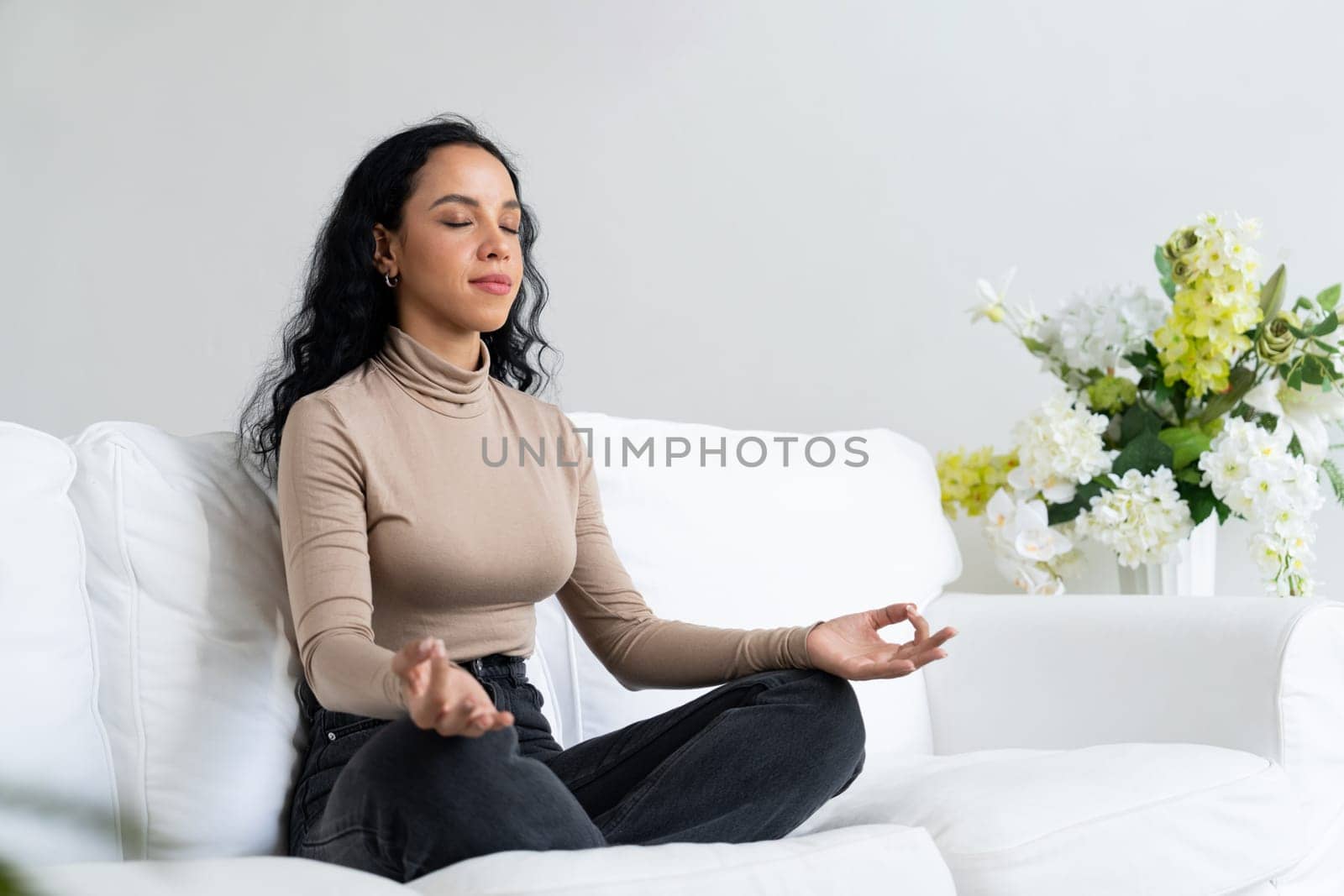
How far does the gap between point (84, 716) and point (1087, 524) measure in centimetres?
157

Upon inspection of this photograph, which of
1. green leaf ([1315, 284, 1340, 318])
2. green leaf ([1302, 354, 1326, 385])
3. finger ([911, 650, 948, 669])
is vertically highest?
green leaf ([1315, 284, 1340, 318])

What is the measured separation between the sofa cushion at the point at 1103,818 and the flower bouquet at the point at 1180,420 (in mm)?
621

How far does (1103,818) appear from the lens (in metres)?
1.32

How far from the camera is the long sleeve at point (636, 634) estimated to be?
1.46 metres

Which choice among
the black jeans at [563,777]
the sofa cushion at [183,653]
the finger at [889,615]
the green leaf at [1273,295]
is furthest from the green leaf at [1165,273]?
the sofa cushion at [183,653]

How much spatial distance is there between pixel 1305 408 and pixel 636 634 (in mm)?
1271

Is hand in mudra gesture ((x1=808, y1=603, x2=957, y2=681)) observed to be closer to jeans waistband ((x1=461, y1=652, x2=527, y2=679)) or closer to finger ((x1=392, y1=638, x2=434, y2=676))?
jeans waistband ((x1=461, y1=652, x2=527, y2=679))

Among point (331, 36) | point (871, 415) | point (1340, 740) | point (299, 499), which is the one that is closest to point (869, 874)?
point (299, 499)

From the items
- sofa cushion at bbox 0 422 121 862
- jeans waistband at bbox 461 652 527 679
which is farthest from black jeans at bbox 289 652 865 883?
sofa cushion at bbox 0 422 121 862

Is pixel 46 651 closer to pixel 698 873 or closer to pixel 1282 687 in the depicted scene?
pixel 698 873

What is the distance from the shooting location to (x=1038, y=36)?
261 centimetres

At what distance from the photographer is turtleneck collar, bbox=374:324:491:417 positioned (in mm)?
1530

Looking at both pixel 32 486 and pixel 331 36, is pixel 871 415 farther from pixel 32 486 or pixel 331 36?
pixel 32 486

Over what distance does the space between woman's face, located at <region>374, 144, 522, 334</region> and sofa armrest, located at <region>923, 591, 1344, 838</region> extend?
0.94 meters
